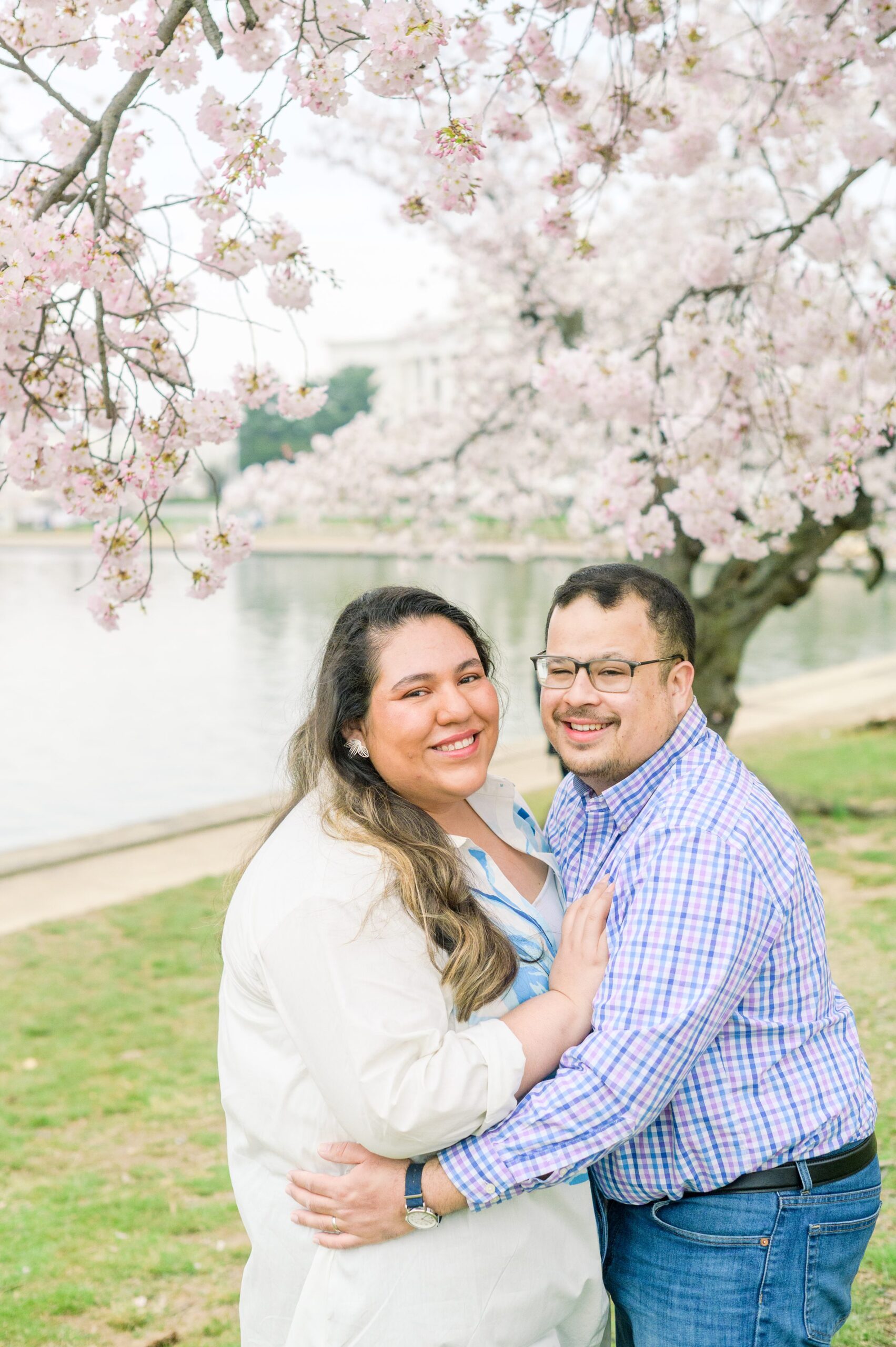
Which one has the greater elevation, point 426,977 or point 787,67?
point 787,67

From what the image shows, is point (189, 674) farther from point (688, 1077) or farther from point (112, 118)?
point (688, 1077)

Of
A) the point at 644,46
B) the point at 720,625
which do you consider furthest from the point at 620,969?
the point at 720,625

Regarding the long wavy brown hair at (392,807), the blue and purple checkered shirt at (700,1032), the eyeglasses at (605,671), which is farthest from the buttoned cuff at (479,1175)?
the eyeglasses at (605,671)

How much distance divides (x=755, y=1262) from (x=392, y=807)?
921 millimetres

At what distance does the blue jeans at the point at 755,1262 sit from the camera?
1.94 metres

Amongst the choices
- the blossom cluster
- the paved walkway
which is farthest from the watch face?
the paved walkway

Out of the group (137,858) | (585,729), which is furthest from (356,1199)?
(137,858)

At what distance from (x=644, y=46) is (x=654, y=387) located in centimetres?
141

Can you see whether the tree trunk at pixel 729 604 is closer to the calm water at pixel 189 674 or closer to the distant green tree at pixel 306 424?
the calm water at pixel 189 674

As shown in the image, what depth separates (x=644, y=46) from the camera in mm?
4109

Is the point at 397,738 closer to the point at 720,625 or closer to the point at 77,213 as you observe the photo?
the point at 77,213

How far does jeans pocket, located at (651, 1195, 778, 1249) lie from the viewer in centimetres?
193

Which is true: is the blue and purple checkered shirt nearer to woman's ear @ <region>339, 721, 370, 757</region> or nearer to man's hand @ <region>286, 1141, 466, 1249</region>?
man's hand @ <region>286, 1141, 466, 1249</region>

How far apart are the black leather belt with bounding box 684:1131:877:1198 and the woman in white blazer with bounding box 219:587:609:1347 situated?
261 millimetres
